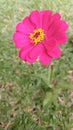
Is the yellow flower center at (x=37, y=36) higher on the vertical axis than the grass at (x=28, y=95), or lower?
higher

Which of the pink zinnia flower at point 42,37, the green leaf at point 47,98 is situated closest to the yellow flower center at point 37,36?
the pink zinnia flower at point 42,37

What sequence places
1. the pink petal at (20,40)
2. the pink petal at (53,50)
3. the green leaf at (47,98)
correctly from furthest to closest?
1. the green leaf at (47,98)
2. the pink petal at (20,40)
3. the pink petal at (53,50)

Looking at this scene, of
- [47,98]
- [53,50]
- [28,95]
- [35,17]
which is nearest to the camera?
[53,50]

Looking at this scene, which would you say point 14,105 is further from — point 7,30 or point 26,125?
point 7,30

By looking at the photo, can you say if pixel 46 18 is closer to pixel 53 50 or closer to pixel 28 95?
pixel 53 50

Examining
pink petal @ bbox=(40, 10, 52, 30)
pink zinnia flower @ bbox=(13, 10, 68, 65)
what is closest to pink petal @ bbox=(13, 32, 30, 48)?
pink zinnia flower @ bbox=(13, 10, 68, 65)

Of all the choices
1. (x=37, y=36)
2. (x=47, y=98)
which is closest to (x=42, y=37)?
(x=37, y=36)

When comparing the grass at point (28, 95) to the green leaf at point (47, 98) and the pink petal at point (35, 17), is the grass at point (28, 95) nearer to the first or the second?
the green leaf at point (47, 98)

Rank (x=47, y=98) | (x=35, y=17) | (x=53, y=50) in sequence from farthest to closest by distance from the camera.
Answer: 1. (x=47, y=98)
2. (x=35, y=17)
3. (x=53, y=50)

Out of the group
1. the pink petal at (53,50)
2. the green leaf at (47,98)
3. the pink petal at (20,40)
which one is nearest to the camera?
the pink petal at (53,50)
